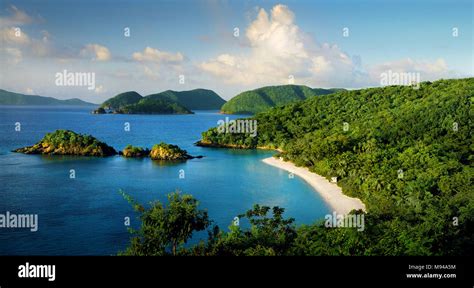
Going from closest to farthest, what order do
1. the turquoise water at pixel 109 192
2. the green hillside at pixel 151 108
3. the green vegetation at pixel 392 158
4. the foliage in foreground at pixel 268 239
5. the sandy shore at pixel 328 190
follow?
1. the foliage in foreground at pixel 268 239
2. the green vegetation at pixel 392 158
3. the turquoise water at pixel 109 192
4. the sandy shore at pixel 328 190
5. the green hillside at pixel 151 108

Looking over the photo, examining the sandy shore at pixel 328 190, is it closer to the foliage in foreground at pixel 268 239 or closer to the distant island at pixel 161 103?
the foliage in foreground at pixel 268 239

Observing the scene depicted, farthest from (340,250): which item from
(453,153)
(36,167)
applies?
(36,167)

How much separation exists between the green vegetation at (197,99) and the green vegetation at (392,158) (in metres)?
119

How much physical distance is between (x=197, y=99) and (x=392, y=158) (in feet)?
527

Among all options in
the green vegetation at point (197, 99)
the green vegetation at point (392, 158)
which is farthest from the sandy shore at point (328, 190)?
the green vegetation at point (197, 99)

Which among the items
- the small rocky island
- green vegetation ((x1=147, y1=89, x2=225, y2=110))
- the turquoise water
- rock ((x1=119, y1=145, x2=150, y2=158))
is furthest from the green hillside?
the small rocky island

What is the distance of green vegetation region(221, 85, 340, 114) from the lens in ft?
356

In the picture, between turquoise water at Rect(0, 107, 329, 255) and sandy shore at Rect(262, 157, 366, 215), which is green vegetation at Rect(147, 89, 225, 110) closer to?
turquoise water at Rect(0, 107, 329, 255)

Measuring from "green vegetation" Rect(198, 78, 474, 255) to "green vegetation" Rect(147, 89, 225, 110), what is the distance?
390 ft

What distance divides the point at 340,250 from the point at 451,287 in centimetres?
517

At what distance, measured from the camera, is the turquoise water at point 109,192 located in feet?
69.2

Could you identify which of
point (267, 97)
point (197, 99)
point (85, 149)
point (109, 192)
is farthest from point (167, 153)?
point (197, 99)

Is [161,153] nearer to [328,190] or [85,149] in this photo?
[85,149]

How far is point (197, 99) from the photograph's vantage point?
190 m
